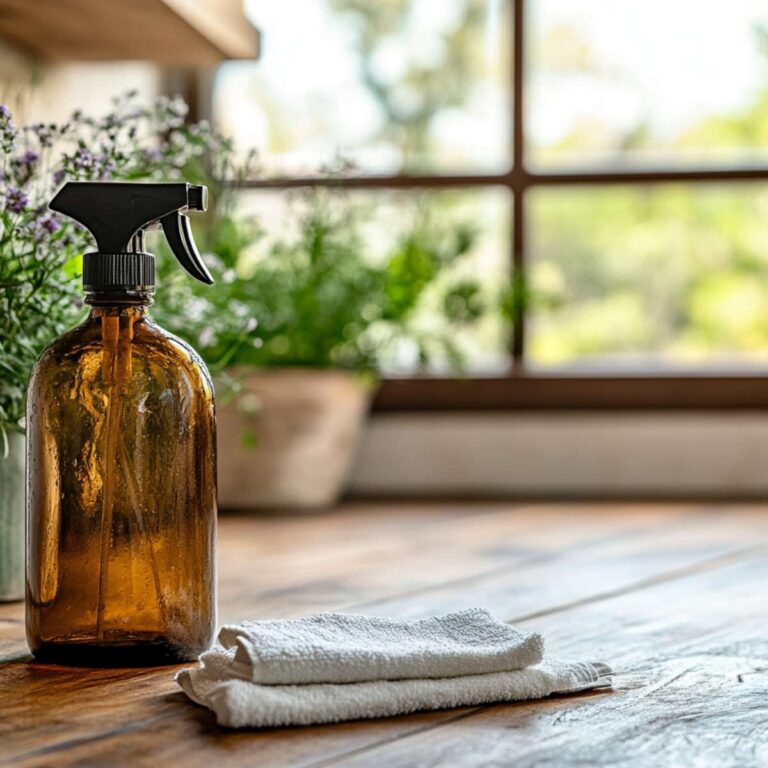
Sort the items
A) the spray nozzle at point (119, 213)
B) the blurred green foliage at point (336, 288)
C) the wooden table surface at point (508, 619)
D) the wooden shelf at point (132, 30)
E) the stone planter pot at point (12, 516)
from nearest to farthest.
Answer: the wooden table surface at point (508, 619), the spray nozzle at point (119, 213), the stone planter pot at point (12, 516), the wooden shelf at point (132, 30), the blurred green foliage at point (336, 288)

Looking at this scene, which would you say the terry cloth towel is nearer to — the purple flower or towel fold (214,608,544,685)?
towel fold (214,608,544,685)

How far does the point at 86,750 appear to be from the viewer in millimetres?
687

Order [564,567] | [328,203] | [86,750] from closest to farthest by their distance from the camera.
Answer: [86,750] < [564,567] < [328,203]

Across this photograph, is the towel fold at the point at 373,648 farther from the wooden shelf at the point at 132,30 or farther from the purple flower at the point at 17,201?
the wooden shelf at the point at 132,30

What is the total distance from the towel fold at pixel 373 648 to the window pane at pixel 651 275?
4.29 ft

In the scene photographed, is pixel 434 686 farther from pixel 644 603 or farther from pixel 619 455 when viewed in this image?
pixel 619 455

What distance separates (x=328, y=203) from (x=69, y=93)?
1.33 feet

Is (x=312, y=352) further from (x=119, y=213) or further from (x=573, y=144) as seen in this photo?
(x=119, y=213)

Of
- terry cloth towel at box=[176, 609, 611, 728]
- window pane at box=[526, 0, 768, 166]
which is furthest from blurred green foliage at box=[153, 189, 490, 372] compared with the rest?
terry cloth towel at box=[176, 609, 611, 728]

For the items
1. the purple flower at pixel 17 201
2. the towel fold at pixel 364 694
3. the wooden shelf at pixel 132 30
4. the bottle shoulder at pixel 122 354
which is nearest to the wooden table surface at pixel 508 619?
the towel fold at pixel 364 694

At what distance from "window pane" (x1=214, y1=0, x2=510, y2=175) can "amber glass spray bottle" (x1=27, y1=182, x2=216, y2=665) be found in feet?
4.26

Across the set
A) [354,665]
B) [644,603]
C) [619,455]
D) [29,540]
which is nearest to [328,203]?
[619,455]

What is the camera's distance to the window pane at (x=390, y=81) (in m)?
2.12

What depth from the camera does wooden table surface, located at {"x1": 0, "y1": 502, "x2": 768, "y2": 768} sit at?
689mm
